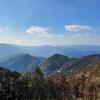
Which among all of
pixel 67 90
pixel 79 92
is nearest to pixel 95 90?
pixel 79 92

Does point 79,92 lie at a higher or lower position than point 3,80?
lower

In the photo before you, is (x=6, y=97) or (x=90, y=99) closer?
(x=6, y=97)

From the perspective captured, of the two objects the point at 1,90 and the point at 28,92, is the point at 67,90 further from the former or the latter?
the point at 1,90

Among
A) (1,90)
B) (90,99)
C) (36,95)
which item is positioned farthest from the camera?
(90,99)

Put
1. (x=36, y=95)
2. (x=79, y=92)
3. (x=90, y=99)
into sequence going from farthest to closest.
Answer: (x=79, y=92)
(x=90, y=99)
(x=36, y=95)

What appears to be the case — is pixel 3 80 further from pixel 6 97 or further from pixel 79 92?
pixel 79 92

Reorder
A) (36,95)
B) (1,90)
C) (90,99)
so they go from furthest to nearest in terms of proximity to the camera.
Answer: (90,99)
(36,95)
(1,90)

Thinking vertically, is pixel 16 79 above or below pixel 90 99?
above

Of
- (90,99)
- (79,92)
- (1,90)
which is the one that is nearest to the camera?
(1,90)

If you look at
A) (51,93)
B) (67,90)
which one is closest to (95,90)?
(67,90)
